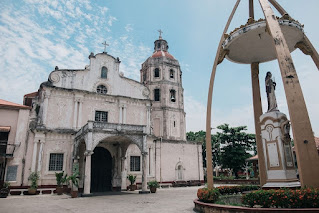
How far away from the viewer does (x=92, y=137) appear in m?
17.5

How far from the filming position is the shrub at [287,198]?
623cm

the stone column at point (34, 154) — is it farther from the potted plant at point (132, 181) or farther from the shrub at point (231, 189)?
the shrub at point (231, 189)

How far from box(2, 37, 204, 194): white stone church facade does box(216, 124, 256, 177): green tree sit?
837 cm

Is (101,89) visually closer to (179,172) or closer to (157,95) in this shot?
(157,95)

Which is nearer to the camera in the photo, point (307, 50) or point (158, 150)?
point (307, 50)

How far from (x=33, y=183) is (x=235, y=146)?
27.1 m

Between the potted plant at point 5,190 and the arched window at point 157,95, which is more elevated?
the arched window at point 157,95

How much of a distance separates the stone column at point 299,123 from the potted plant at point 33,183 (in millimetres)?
17705

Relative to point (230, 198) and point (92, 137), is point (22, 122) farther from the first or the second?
point (230, 198)

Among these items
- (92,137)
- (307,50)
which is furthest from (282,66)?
(92,137)

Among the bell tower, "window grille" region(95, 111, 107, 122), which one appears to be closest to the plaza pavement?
"window grille" region(95, 111, 107, 122)

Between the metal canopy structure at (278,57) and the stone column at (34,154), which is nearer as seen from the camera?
the metal canopy structure at (278,57)

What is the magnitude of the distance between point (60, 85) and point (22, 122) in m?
4.37

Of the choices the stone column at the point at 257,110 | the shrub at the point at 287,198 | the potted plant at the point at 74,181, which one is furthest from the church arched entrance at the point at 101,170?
the shrub at the point at 287,198
